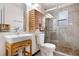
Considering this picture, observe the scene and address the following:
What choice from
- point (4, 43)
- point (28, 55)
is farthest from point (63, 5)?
point (4, 43)

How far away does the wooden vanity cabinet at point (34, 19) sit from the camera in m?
1.83

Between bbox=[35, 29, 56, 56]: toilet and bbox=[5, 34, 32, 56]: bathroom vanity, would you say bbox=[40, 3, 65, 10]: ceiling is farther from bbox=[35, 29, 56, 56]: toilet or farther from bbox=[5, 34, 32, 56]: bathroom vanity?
bbox=[5, 34, 32, 56]: bathroom vanity

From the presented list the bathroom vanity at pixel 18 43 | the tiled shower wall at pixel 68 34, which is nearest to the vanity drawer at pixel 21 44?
the bathroom vanity at pixel 18 43

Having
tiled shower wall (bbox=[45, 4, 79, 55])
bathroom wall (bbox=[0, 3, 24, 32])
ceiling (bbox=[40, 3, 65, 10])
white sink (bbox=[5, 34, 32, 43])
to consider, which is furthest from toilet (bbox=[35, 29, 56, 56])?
ceiling (bbox=[40, 3, 65, 10])

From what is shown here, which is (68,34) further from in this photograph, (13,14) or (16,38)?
(13,14)

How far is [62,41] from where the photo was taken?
6.17 ft

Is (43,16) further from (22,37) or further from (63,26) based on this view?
(22,37)

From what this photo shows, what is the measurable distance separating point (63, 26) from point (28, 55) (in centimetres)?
78

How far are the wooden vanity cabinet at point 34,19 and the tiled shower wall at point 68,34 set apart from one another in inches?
5.7

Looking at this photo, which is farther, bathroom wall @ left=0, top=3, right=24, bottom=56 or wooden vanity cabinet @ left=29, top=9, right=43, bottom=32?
wooden vanity cabinet @ left=29, top=9, right=43, bottom=32

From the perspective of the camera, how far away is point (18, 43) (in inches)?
69.5

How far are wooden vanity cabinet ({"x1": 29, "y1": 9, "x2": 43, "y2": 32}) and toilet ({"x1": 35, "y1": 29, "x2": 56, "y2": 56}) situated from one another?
9 centimetres

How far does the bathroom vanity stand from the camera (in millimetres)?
1714

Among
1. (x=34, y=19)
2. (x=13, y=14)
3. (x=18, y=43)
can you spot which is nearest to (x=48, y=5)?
(x=34, y=19)
